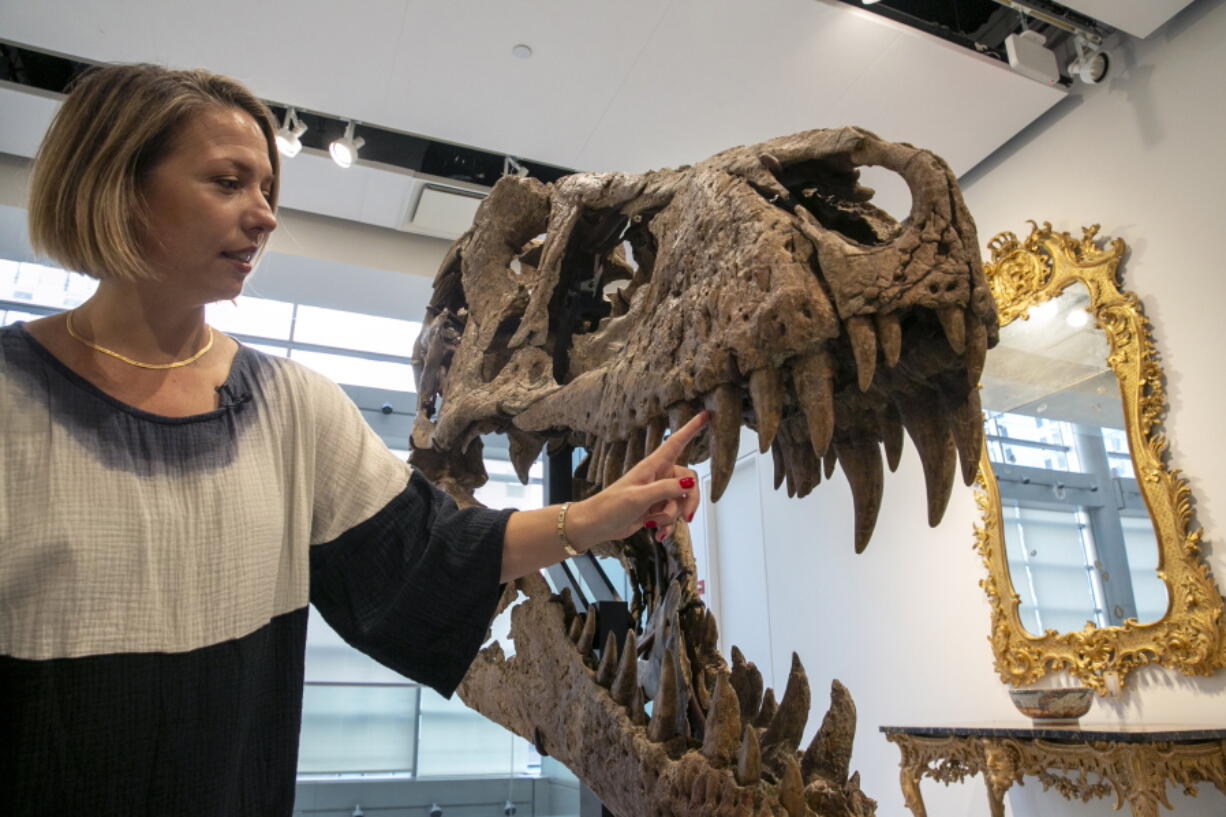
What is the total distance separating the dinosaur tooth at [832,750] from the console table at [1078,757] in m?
2.97

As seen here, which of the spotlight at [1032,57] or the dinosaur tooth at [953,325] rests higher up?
the spotlight at [1032,57]

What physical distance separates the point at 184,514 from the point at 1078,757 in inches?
163

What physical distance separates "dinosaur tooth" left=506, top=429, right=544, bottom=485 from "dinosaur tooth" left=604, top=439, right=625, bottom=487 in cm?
61

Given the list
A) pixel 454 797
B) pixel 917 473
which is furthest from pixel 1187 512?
pixel 454 797

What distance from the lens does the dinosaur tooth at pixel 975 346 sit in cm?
137

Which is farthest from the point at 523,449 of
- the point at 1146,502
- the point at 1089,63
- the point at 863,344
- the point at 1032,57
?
the point at 1089,63

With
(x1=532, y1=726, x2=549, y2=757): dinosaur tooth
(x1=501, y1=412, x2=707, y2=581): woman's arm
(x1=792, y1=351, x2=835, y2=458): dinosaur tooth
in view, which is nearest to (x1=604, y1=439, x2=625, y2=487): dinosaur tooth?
(x1=501, y1=412, x2=707, y2=581): woman's arm

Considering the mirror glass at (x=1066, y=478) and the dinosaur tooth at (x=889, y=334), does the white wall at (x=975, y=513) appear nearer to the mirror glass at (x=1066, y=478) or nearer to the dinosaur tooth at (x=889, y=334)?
the mirror glass at (x=1066, y=478)

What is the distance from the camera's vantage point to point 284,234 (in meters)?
6.19

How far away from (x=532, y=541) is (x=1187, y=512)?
4119 millimetres

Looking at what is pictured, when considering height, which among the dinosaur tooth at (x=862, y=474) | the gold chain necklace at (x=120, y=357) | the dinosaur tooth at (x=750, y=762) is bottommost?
the dinosaur tooth at (x=750, y=762)

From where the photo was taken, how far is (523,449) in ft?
8.00

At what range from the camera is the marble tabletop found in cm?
367

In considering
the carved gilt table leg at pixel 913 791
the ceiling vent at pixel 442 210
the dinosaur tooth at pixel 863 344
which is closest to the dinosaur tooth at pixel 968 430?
the dinosaur tooth at pixel 863 344
